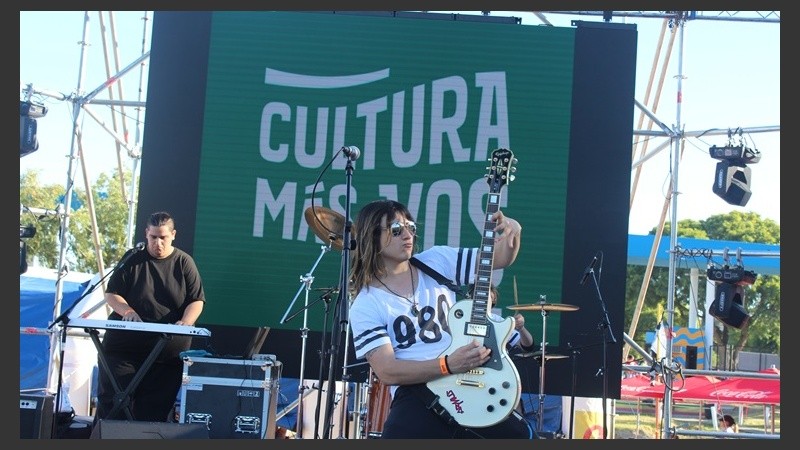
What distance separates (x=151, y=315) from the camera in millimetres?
6863

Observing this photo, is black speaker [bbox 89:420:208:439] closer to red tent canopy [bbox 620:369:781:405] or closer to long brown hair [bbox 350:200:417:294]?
long brown hair [bbox 350:200:417:294]

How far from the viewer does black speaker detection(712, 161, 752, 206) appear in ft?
30.1

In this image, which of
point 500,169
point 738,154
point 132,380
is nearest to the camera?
point 500,169

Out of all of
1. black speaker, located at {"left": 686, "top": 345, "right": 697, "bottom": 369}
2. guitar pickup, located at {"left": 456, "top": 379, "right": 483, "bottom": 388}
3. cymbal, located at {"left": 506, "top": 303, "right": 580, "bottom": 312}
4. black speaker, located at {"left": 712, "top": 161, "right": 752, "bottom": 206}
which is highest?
black speaker, located at {"left": 712, "top": 161, "right": 752, "bottom": 206}

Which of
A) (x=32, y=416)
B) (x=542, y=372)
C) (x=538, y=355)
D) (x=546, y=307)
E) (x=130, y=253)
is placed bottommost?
(x=32, y=416)

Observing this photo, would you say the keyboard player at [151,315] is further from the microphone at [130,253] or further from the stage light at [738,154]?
the stage light at [738,154]

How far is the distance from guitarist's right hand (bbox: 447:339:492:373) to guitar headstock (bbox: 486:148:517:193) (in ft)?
2.81

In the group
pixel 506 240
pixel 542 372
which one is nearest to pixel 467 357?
pixel 506 240

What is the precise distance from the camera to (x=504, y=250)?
14.4 ft

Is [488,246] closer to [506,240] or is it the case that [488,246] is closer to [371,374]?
[506,240]

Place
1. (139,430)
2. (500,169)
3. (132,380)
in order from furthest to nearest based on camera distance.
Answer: (132,380)
(139,430)
(500,169)

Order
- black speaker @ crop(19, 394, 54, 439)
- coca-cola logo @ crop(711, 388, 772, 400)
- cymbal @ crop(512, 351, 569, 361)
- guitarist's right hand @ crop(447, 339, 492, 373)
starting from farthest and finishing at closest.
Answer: coca-cola logo @ crop(711, 388, 772, 400)
cymbal @ crop(512, 351, 569, 361)
black speaker @ crop(19, 394, 54, 439)
guitarist's right hand @ crop(447, 339, 492, 373)

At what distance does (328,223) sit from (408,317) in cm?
268

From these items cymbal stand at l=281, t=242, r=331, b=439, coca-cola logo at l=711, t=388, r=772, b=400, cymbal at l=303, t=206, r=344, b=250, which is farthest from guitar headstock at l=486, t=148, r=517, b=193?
coca-cola logo at l=711, t=388, r=772, b=400
